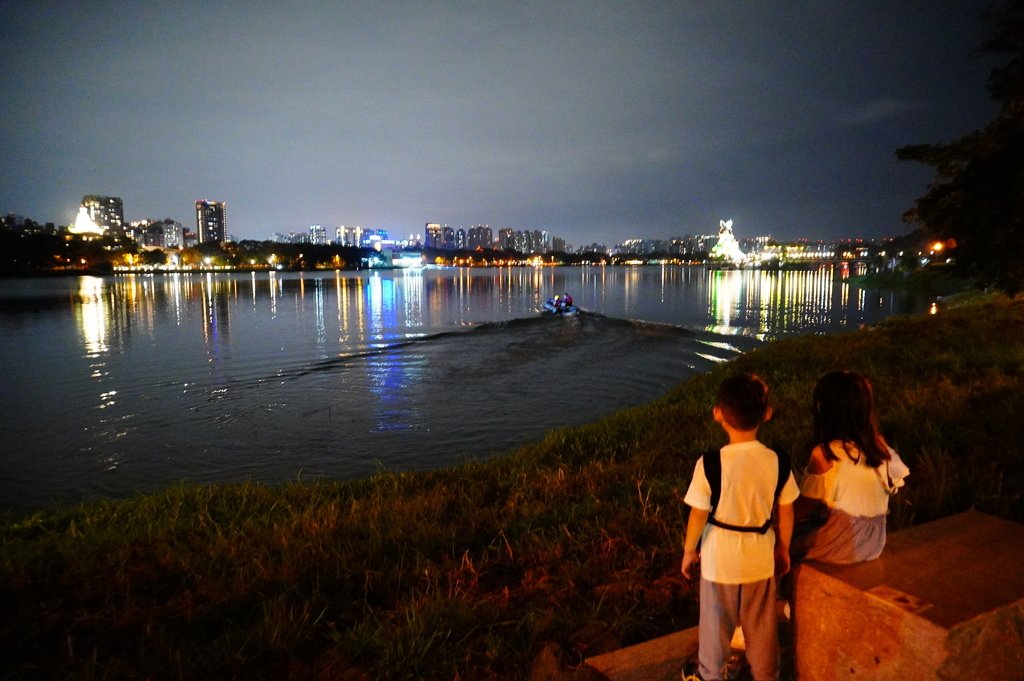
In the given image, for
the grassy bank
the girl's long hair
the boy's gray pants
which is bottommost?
the grassy bank

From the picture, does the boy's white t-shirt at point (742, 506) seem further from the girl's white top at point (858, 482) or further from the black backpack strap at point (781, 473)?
the girl's white top at point (858, 482)

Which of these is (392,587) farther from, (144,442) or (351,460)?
(144,442)

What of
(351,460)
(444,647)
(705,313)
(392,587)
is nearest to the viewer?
(444,647)

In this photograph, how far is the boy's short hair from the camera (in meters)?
3.31

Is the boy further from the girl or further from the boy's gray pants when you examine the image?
the girl

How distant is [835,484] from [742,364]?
51.9ft

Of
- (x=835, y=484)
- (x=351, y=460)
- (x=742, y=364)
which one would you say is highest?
(x=835, y=484)

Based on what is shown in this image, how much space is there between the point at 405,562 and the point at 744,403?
3783mm

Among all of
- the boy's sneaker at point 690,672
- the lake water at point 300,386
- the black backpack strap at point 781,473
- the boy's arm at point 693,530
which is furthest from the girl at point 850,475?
the lake water at point 300,386

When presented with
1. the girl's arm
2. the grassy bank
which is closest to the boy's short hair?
the girl's arm

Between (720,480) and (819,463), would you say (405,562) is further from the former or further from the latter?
(819,463)

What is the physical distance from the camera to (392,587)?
212 inches

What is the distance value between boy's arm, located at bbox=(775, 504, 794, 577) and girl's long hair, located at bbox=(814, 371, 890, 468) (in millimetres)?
→ 460

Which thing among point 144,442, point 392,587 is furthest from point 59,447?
point 392,587
